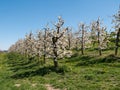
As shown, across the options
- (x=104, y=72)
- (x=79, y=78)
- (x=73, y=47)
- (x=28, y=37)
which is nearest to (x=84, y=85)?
(x=79, y=78)

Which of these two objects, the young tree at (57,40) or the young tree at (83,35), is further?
the young tree at (83,35)

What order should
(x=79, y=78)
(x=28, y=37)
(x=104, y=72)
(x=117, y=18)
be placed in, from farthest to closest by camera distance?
(x=28, y=37) < (x=117, y=18) < (x=104, y=72) < (x=79, y=78)

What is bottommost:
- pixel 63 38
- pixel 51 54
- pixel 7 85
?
pixel 7 85

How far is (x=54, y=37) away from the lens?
2037 inches

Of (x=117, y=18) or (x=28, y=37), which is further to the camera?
(x=28, y=37)

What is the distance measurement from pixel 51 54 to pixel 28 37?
43.7 meters

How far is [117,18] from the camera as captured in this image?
62.6 metres

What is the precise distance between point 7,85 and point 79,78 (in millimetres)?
11277

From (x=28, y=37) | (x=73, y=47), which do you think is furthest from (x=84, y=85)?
(x=73, y=47)

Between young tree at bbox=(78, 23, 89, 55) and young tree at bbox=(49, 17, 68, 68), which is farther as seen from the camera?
young tree at bbox=(78, 23, 89, 55)

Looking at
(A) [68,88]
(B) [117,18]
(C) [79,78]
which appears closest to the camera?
(A) [68,88]

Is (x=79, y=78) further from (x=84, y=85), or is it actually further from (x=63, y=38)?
(x=63, y=38)

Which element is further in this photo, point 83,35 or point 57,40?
point 83,35

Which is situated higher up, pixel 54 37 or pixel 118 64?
pixel 54 37
